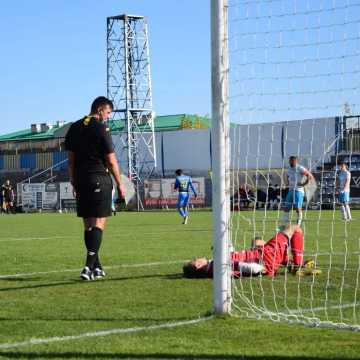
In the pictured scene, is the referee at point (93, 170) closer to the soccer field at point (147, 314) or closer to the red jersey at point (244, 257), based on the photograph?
the soccer field at point (147, 314)

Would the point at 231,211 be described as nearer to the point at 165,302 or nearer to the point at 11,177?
the point at 165,302

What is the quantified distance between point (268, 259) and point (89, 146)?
2.40 meters

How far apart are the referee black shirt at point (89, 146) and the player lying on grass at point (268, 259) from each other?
160cm

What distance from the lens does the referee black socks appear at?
9391mm

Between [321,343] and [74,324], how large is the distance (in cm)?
190

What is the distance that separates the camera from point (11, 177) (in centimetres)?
6694

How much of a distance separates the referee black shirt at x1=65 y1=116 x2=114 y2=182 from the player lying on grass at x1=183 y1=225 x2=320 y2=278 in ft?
5.24

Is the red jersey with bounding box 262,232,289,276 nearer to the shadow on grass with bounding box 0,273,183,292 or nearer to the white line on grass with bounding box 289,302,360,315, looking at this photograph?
the shadow on grass with bounding box 0,273,183,292

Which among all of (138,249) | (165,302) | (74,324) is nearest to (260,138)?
(165,302)

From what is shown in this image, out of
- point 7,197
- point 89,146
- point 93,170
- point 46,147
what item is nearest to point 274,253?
point 93,170

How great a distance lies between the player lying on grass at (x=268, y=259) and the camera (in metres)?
8.47

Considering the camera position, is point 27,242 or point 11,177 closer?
point 27,242

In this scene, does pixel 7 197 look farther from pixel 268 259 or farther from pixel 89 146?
pixel 268 259

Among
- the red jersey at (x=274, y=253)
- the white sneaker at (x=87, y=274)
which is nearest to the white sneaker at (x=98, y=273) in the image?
the white sneaker at (x=87, y=274)
